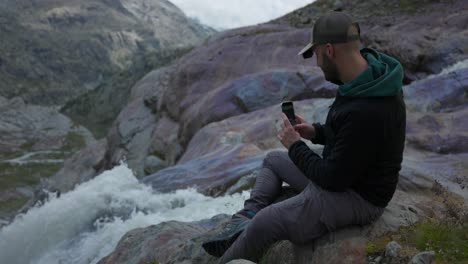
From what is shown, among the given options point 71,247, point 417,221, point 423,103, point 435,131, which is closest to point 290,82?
point 423,103

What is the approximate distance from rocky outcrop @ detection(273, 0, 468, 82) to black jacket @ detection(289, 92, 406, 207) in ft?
74.4

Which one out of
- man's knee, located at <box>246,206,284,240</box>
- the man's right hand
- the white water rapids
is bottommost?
the white water rapids

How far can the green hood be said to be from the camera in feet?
18.3

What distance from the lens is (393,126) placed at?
572 centimetres

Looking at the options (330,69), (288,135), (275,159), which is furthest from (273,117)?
(330,69)

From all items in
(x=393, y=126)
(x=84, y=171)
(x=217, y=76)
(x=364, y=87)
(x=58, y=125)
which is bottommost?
(x=58, y=125)

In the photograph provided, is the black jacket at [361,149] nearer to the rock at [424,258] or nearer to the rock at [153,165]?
the rock at [424,258]

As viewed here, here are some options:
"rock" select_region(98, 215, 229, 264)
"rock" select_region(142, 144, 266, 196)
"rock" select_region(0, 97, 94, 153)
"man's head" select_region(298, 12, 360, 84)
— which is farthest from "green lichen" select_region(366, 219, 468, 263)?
"rock" select_region(0, 97, 94, 153)

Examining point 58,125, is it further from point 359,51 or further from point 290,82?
point 359,51

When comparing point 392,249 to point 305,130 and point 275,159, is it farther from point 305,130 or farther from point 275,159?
point 275,159

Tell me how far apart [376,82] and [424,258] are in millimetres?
1932

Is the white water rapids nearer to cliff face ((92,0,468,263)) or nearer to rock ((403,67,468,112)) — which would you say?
cliff face ((92,0,468,263))

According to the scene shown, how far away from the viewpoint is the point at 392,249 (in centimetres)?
577

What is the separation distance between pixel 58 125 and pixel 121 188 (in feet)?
618
